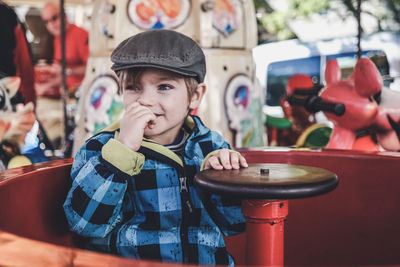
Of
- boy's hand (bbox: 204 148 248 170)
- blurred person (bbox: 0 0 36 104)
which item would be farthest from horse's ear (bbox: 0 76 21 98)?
boy's hand (bbox: 204 148 248 170)

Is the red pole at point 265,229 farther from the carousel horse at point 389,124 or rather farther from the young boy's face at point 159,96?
the carousel horse at point 389,124

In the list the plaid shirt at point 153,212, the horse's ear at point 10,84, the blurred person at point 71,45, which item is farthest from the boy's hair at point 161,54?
the blurred person at point 71,45

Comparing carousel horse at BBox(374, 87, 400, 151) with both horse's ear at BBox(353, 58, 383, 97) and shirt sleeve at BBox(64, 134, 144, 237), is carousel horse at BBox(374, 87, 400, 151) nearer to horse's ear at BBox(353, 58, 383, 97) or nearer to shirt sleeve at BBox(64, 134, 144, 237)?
horse's ear at BBox(353, 58, 383, 97)

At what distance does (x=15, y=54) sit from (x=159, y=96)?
1.28m

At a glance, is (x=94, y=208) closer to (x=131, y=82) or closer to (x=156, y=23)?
(x=131, y=82)

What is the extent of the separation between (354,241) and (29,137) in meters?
1.41

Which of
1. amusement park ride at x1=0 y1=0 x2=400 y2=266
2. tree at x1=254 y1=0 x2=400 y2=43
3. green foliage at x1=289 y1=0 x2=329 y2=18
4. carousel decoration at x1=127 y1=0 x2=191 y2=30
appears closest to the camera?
amusement park ride at x1=0 y1=0 x2=400 y2=266

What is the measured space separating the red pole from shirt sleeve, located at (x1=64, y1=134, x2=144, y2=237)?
0.26 m

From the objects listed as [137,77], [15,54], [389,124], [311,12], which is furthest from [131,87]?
[311,12]

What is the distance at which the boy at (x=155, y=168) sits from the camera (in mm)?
930

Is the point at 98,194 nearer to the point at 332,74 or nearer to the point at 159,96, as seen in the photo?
the point at 159,96

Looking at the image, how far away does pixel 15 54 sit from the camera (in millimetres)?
1988

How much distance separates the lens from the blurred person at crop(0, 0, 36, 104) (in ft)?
6.28

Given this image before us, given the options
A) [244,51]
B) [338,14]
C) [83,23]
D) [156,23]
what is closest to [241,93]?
[244,51]
